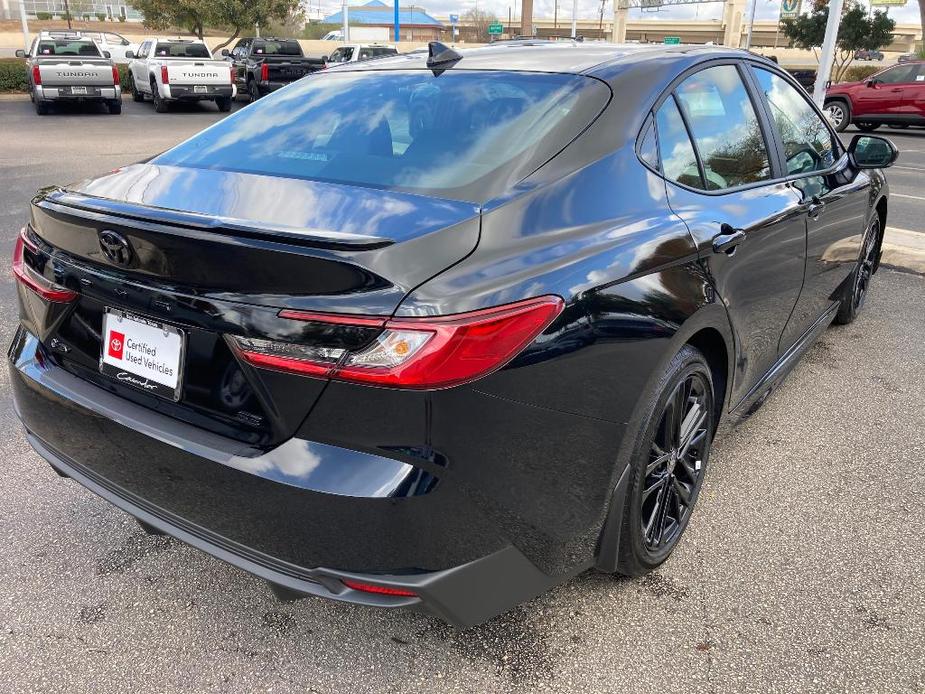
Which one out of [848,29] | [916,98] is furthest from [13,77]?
[848,29]

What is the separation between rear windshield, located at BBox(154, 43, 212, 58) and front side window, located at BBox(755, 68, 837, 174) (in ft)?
67.7

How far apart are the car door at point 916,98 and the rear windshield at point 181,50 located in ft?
58.1

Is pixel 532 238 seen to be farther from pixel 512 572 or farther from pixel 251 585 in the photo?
pixel 251 585

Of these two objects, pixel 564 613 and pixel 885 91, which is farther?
pixel 885 91

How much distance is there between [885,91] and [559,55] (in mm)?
18956

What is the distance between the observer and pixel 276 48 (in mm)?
23906


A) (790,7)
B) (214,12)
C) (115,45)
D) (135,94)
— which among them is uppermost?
(790,7)

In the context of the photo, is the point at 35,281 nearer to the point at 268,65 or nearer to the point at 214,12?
the point at 268,65

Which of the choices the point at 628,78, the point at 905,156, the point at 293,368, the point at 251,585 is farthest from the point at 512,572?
the point at 905,156

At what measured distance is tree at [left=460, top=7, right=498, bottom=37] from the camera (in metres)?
107

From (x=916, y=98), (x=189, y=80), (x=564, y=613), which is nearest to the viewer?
(x=564, y=613)

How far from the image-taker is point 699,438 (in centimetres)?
274

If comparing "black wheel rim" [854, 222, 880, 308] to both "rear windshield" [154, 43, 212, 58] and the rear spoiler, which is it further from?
"rear windshield" [154, 43, 212, 58]

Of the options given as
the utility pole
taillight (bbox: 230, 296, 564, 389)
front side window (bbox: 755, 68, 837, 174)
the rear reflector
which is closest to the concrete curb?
front side window (bbox: 755, 68, 837, 174)
